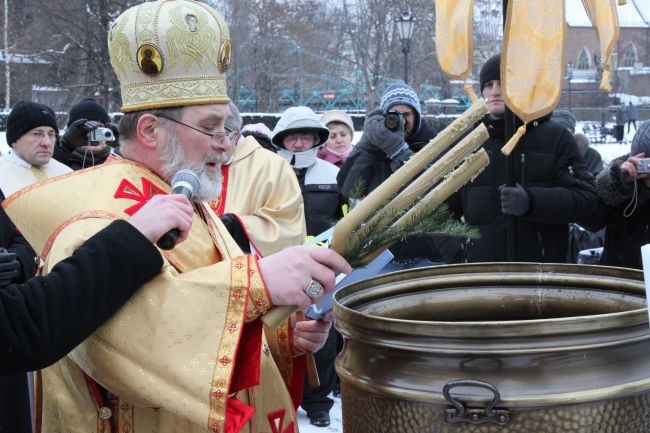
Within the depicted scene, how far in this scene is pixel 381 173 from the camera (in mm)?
5000

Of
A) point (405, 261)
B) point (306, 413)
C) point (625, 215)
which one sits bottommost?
point (306, 413)

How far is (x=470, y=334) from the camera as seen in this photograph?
1633 mm

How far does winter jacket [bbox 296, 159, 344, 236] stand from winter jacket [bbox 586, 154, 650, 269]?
1.76 m

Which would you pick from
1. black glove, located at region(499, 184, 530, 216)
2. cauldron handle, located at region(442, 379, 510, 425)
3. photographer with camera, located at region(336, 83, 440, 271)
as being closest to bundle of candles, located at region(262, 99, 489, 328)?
cauldron handle, located at region(442, 379, 510, 425)

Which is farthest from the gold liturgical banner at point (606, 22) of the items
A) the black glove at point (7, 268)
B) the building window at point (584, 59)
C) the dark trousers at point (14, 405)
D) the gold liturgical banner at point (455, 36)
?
the building window at point (584, 59)

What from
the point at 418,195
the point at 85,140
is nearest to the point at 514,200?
the point at 418,195

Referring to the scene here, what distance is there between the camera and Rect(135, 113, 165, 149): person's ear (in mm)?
2111

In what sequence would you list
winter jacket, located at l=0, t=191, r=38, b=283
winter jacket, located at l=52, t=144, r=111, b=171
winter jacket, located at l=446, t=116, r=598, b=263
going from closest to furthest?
winter jacket, located at l=0, t=191, r=38, b=283, winter jacket, located at l=446, t=116, r=598, b=263, winter jacket, located at l=52, t=144, r=111, b=171

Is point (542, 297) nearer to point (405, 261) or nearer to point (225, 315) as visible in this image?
point (225, 315)

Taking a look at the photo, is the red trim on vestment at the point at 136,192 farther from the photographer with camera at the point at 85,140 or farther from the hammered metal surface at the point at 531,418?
the photographer with camera at the point at 85,140

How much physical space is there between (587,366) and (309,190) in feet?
13.0

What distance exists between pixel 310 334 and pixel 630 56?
61.7 meters

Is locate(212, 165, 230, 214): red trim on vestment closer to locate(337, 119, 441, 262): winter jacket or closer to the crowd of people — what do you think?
locate(337, 119, 441, 262): winter jacket

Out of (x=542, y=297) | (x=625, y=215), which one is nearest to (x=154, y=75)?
(x=542, y=297)
